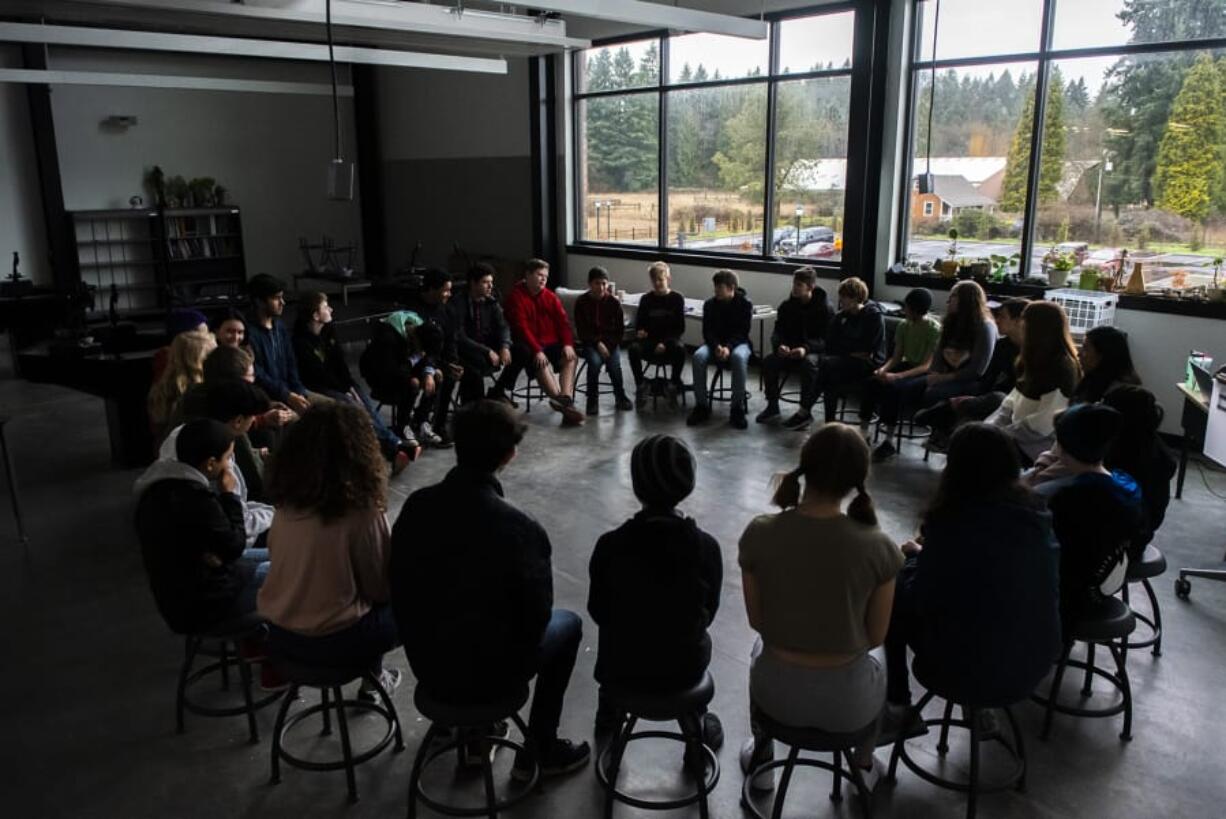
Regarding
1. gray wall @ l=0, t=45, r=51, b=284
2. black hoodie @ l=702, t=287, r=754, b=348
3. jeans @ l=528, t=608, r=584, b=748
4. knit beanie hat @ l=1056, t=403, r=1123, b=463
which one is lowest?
jeans @ l=528, t=608, r=584, b=748

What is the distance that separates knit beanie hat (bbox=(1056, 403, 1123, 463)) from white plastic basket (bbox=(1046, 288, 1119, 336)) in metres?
3.61

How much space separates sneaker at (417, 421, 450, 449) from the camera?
6461 millimetres

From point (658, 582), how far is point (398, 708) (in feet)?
4.60

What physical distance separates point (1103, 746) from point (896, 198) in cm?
562

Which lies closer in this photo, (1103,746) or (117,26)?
(1103,746)

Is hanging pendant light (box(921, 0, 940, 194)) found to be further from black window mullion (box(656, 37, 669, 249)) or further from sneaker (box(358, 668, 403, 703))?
sneaker (box(358, 668, 403, 703))

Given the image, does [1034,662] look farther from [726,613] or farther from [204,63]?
[204,63]

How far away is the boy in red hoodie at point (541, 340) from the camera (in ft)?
23.5

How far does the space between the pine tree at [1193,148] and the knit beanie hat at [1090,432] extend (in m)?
4.21

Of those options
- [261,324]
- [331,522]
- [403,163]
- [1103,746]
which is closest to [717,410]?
[261,324]

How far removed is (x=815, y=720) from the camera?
236 centimetres

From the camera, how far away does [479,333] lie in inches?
277

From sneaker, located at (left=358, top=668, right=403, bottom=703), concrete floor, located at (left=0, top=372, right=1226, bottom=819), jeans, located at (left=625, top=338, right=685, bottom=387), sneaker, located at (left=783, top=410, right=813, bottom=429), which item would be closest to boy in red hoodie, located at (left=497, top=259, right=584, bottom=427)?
jeans, located at (left=625, top=338, right=685, bottom=387)

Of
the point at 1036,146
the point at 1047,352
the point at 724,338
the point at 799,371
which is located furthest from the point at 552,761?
the point at 1036,146
